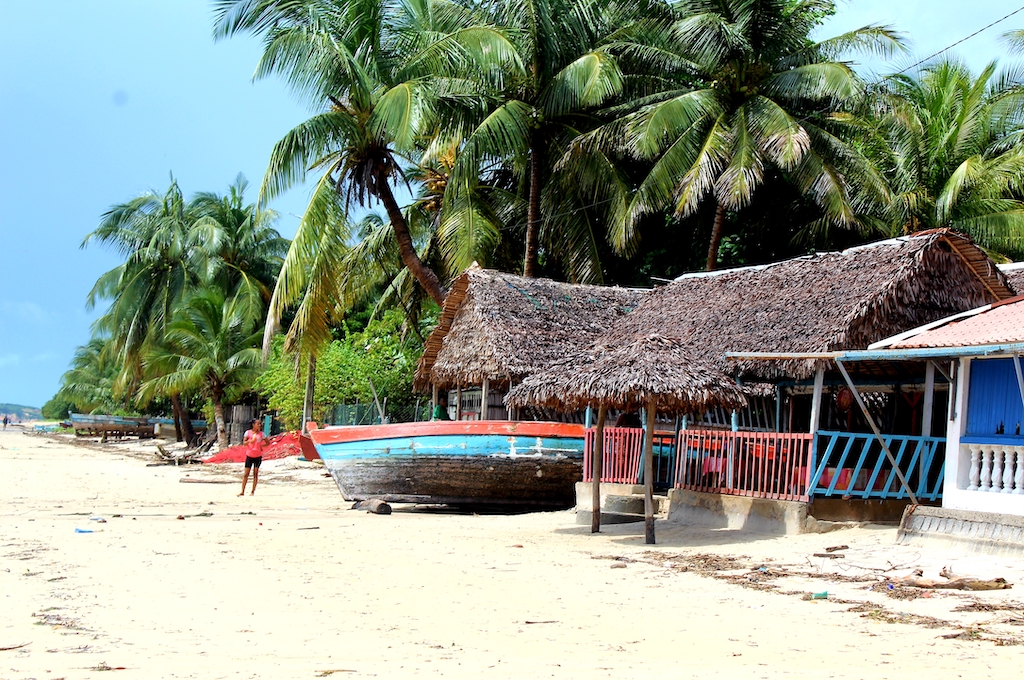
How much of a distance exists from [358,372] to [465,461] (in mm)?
11913

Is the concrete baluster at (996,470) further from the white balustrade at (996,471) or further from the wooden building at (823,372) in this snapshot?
the wooden building at (823,372)

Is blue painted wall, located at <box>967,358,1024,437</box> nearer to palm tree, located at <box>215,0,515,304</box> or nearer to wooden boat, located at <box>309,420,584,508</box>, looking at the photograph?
wooden boat, located at <box>309,420,584,508</box>

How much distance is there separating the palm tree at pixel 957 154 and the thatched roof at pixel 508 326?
652cm

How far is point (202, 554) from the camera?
35.5ft

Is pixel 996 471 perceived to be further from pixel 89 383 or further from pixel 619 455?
pixel 89 383

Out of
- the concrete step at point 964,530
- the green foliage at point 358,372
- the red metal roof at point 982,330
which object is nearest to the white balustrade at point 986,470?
the concrete step at point 964,530

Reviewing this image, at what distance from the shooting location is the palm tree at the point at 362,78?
1873 centimetres

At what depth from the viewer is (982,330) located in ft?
35.2

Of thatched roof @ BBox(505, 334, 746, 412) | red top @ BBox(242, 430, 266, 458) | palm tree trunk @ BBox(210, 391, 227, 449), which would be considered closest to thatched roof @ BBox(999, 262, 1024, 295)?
thatched roof @ BBox(505, 334, 746, 412)

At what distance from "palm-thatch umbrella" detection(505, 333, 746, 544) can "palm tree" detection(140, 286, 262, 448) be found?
2260 centimetres

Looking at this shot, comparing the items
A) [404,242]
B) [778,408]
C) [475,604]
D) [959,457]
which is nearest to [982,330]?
[959,457]

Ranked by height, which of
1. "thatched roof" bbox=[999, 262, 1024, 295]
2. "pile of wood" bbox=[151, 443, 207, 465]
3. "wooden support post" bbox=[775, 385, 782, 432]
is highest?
"thatched roof" bbox=[999, 262, 1024, 295]

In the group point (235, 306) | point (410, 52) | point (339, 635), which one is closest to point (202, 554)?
point (339, 635)

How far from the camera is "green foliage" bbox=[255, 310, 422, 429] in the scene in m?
27.5
